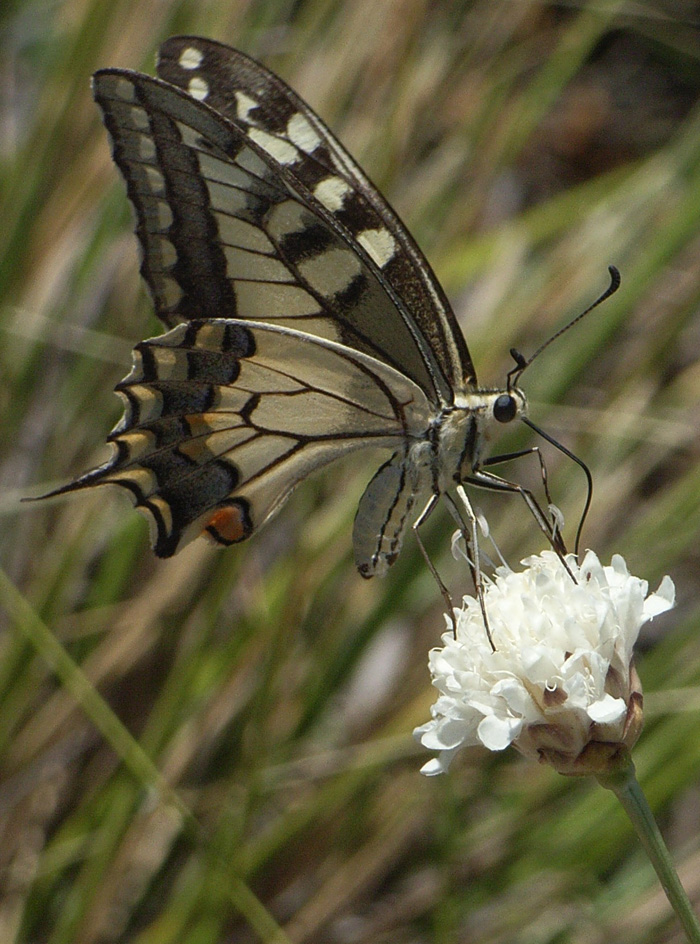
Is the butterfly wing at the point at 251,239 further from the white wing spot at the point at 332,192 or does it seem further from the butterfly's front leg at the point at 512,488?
the butterfly's front leg at the point at 512,488

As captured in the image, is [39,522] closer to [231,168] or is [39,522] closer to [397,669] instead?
[397,669]

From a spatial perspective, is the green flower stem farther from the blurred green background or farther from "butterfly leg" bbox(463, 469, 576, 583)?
the blurred green background

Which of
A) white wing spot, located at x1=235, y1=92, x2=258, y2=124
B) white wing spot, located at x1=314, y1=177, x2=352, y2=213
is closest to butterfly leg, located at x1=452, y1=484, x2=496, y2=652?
white wing spot, located at x1=314, y1=177, x2=352, y2=213

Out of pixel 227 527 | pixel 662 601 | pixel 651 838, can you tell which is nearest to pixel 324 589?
pixel 227 527

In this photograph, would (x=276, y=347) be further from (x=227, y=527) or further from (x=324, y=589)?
(x=324, y=589)

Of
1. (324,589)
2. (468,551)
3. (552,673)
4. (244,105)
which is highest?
(244,105)

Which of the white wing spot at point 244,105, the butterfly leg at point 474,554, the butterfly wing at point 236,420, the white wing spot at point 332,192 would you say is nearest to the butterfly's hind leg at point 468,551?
the butterfly leg at point 474,554
